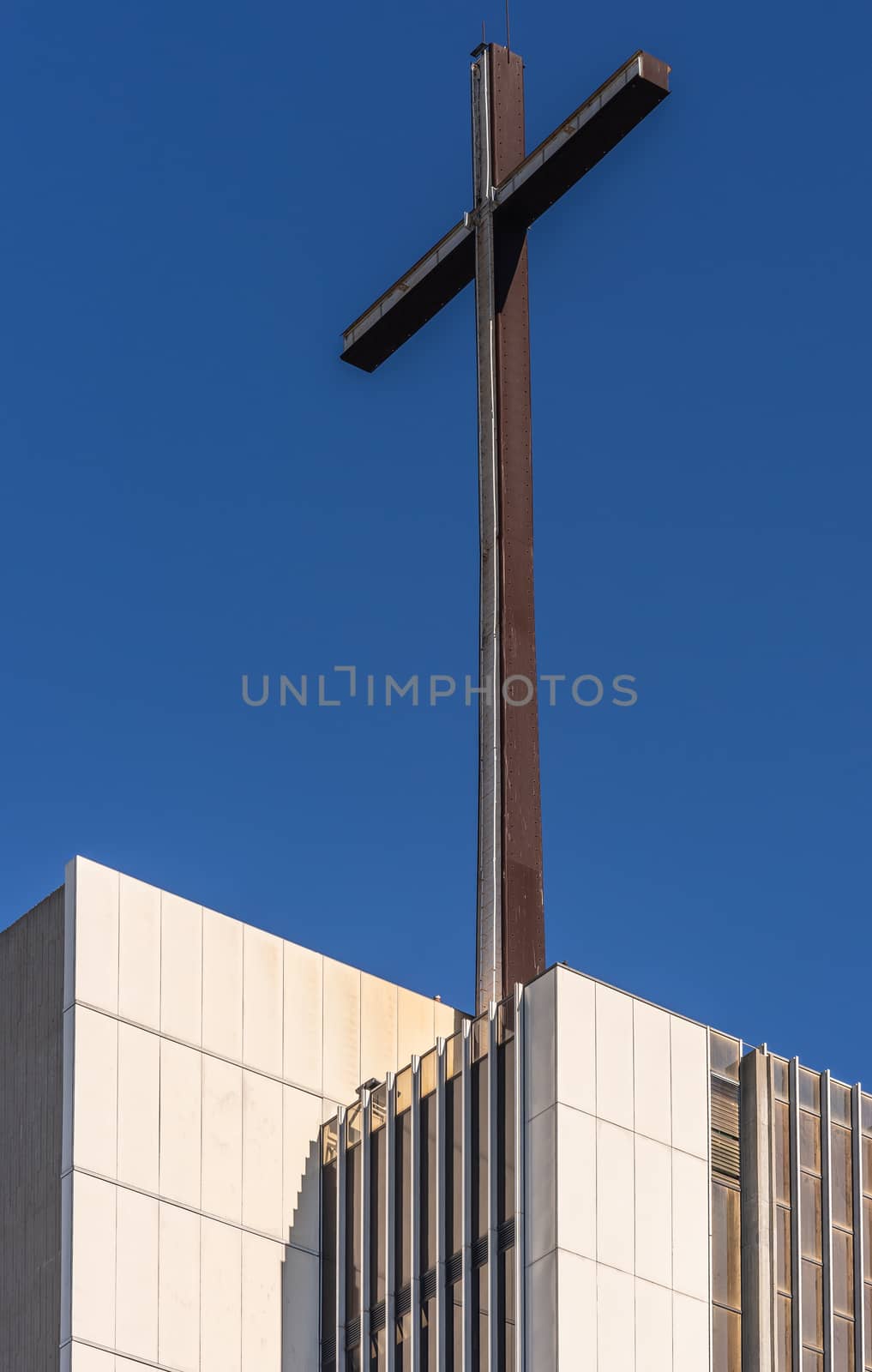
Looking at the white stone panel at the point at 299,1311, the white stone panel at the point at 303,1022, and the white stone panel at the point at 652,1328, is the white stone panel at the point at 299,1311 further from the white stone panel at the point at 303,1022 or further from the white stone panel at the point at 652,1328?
the white stone panel at the point at 652,1328

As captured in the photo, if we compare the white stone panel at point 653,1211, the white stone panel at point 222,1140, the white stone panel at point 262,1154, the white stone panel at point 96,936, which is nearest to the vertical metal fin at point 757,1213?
the white stone panel at point 653,1211

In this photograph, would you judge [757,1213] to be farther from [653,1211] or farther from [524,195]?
[524,195]

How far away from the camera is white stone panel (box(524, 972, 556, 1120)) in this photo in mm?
37000

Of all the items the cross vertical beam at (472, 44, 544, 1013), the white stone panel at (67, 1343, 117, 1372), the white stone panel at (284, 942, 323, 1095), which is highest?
the cross vertical beam at (472, 44, 544, 1013)

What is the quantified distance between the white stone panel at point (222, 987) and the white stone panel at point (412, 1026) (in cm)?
325

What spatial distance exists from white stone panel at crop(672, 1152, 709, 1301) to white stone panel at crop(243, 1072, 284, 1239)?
6.62m

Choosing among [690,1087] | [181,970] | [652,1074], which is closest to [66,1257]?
[181,970]

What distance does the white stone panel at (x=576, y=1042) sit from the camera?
121 ft

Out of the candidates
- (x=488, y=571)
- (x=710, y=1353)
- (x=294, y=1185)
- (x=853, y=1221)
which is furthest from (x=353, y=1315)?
(x=488, y=571)

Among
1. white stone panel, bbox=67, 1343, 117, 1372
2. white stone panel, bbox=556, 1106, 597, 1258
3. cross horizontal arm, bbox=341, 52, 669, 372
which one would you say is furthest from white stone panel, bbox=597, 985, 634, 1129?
cross horizontal arm, bbox=341, 52, 669, 372

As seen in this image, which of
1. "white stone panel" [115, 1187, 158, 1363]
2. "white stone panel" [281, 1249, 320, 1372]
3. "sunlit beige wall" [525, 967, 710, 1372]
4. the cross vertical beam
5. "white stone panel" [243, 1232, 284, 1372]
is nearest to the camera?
"sunlit beige wall" [525, 967, 710, 1372]

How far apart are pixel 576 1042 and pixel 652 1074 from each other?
1.75 m

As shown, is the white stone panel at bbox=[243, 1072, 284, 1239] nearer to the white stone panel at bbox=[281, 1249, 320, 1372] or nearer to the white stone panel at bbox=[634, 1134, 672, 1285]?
the white stone panel at bbox=[281, 1249, 320, 1372]

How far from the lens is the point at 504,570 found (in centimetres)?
4569
